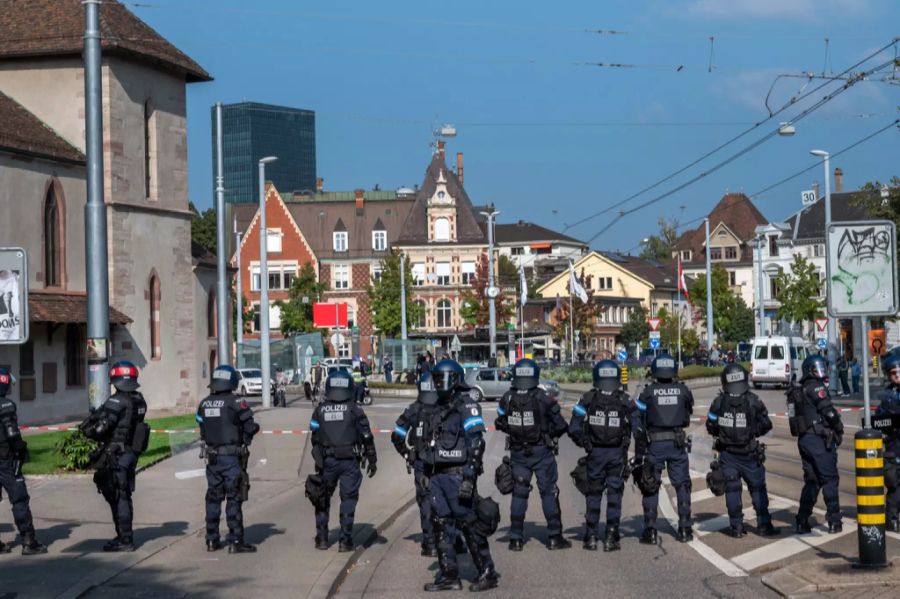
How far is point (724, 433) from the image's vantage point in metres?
13.9

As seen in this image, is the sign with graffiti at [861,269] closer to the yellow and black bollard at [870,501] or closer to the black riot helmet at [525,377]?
the yellow and black bollard at [870,501]

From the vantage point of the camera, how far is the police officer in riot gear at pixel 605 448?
13430 mm

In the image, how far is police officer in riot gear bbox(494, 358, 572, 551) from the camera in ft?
44.5

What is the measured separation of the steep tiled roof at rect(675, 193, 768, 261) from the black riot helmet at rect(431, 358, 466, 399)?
10711 centimetres

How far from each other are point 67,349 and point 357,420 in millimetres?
28415

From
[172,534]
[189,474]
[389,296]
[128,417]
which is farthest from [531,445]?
[389,296]

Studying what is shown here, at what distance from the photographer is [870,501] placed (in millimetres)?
11336

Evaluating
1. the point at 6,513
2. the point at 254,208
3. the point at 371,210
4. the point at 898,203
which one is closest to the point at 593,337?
the point at 371,210

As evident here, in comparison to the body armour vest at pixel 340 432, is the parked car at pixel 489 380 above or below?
below

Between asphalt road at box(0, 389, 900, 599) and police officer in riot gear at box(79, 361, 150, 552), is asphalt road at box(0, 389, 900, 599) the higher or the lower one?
the lower one

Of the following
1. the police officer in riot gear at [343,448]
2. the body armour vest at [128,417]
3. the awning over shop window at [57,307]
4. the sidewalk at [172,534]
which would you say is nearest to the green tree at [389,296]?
the awning over shop window at [57,307]

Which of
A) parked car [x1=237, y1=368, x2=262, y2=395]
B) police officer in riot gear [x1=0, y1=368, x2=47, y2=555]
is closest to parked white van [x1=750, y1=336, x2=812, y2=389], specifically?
parked car [x1=237, y1=368, x2=262, y2=395]

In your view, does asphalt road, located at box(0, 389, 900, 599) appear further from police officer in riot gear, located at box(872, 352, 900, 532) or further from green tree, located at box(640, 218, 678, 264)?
green tree, located at box(640, 218, 678, 264)

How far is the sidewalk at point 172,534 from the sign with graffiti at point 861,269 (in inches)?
208
